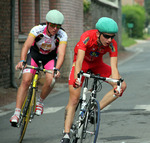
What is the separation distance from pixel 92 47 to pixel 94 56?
22 cm

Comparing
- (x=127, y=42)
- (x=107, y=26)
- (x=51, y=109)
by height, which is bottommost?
(x=127, y=42)

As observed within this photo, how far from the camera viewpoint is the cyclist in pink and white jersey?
22.8ft

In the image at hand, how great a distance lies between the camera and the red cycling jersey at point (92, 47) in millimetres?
6082

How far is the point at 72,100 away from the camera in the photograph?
622 cm

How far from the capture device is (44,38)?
728 centimetres

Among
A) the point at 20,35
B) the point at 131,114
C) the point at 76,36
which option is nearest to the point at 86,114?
the point at 131,114

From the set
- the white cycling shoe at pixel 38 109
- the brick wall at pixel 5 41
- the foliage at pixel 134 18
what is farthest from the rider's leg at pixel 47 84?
the foliage at pixel 134 18

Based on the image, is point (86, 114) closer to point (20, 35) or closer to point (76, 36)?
point (20, 35)

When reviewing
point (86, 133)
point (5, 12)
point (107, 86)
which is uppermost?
point (5, 12)

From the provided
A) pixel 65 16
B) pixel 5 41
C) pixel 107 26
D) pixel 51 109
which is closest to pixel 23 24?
pixel 65 16

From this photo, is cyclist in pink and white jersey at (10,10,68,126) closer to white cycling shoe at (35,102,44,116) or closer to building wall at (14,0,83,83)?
white cycling shoe at (35,102,44,116)

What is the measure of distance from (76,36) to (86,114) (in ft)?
47.6

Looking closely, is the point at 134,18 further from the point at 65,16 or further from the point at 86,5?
the point at 65,16

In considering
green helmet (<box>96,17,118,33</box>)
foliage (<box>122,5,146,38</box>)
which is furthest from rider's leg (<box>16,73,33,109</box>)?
foliage (<box>122,5,146,38</box>)
